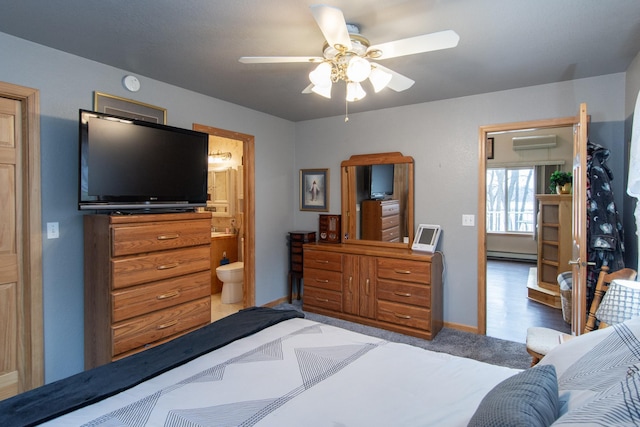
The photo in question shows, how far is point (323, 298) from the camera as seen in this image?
404 cm

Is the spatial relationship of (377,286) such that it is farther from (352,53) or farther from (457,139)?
(352,53)

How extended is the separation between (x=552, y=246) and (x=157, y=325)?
494cm

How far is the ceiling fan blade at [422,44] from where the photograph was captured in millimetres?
1653

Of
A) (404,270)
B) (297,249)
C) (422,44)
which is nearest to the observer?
(422,44)

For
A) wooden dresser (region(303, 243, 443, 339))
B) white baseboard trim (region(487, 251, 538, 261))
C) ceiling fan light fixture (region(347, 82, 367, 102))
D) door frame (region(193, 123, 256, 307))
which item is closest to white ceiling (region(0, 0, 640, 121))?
ceiling fan light fixture (region(347, 82, 367, 102))

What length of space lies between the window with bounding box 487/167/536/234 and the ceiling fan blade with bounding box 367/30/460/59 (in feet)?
21.4

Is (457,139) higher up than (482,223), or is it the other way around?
(457,139)

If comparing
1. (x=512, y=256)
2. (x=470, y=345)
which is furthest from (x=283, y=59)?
(x=512, y=256)

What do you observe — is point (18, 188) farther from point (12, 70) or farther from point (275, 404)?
point (275, 404)

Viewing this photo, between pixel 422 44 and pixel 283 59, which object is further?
pixel 283 59

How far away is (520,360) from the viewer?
2.91 m

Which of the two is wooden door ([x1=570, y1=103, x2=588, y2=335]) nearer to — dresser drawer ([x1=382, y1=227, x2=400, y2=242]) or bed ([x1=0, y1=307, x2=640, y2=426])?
bed ([x1=0, y1=307, x2=640, y2=426])

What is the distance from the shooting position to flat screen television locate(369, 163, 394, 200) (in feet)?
13.0

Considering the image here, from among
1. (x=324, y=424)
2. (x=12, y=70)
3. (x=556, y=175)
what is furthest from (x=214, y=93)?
(x=556, y=175)
